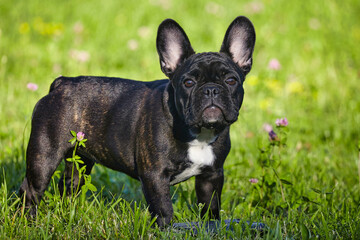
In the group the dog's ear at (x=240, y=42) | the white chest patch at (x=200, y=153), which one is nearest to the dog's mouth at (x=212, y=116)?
the white chest patch at (x=200, y=153)

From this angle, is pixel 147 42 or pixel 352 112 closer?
pixel 352 112

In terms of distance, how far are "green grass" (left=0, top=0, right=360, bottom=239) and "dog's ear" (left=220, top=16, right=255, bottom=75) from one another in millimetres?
846

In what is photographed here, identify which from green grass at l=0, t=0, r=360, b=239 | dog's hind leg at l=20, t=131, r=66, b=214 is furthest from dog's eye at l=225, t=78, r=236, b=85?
dog's hind leg at l=20, t=131, r=66, b=214

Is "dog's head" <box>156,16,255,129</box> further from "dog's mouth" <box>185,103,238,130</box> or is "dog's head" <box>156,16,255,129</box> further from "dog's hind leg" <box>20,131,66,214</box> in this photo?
"dog's hind leg" <box>20,131,66,214</box>

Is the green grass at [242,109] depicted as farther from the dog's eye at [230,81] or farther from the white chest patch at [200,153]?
the dog's eye at [230,81]

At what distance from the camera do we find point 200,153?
3.59 meters

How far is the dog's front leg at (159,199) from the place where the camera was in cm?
352

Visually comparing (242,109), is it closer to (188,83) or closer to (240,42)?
(240,42)

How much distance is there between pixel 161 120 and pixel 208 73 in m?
0.47

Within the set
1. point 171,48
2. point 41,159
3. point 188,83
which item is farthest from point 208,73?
point 41,159

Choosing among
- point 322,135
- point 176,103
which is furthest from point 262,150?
point 322,135

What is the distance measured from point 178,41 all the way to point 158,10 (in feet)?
21.3

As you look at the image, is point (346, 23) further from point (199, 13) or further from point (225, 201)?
point (225, 201)

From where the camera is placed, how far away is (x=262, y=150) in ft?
14.4
